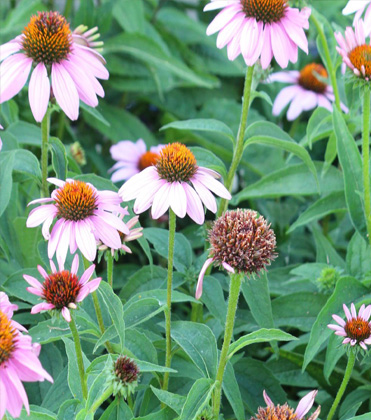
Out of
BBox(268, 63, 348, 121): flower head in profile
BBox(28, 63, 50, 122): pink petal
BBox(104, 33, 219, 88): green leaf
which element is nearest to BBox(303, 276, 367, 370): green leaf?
BBox(28, 63, 50, 122): pink petal

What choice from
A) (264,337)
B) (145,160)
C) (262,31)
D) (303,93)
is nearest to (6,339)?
(264,337)

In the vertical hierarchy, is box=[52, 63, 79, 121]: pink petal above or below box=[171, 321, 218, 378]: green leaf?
above

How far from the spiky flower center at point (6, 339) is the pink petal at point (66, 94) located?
0.90ft

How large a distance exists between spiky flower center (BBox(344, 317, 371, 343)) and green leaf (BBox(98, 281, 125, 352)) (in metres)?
0.24

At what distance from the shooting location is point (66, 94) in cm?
80

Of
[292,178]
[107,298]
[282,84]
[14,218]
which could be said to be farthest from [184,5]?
[107,298]

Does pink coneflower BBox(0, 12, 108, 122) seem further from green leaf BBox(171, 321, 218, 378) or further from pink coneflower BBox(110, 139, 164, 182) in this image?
pink coneflower BBox(110, 139, 164, 182)

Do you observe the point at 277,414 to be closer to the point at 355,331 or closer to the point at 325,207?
the point at 355,331

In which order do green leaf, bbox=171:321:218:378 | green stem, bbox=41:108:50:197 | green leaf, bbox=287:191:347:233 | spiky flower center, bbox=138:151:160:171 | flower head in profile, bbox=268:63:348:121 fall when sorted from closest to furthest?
green leaf, bbox=171:321:218:378 → green stem, bbox=41:108:50:197 → green leaf, bbox=287:191:347:233 → spiky flower center, bbox=138:151:160:171 → flower head in profile, bbox=268:63:348:121

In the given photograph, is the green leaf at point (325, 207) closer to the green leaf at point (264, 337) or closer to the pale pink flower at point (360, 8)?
the pale pink flower at point (360, 8)

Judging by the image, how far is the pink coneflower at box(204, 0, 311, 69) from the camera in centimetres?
85

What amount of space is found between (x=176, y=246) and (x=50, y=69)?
1.01 ft

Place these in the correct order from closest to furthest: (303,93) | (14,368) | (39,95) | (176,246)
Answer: (14,368) < (39,95) < (176,246) < (303,93)

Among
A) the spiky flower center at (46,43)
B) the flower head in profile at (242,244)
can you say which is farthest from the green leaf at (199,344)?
the spiky flower center at (46,43)
